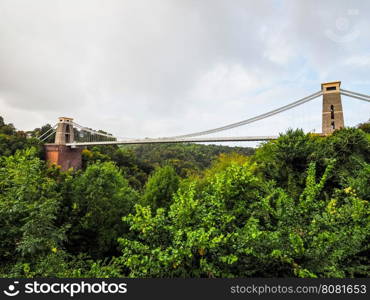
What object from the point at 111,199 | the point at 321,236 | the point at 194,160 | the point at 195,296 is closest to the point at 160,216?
the point at 195,296

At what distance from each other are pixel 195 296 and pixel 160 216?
1.12 meters

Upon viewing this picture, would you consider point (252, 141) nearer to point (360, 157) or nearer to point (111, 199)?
point (360, 157)

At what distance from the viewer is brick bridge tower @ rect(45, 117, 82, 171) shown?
29609 mm

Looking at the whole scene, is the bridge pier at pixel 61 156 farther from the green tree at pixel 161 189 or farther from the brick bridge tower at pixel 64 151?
the green tree at pixel 161 189

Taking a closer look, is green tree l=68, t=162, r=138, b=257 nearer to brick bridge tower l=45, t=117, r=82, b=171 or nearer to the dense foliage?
the dense foliage

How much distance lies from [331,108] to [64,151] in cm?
3037

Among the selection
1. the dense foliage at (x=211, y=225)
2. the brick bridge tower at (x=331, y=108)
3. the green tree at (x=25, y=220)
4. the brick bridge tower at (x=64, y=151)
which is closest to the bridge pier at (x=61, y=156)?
the brick bridge tower at (x=64, y=151)

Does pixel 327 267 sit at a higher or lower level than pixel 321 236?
lower

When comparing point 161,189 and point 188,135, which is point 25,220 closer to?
point 161,189

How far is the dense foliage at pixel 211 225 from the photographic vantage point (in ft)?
9.47

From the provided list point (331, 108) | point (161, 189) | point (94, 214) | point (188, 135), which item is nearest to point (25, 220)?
point (94, 214)

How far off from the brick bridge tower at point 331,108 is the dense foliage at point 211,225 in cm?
1175

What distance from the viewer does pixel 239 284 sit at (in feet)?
8.79

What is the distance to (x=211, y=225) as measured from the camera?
124 inches
